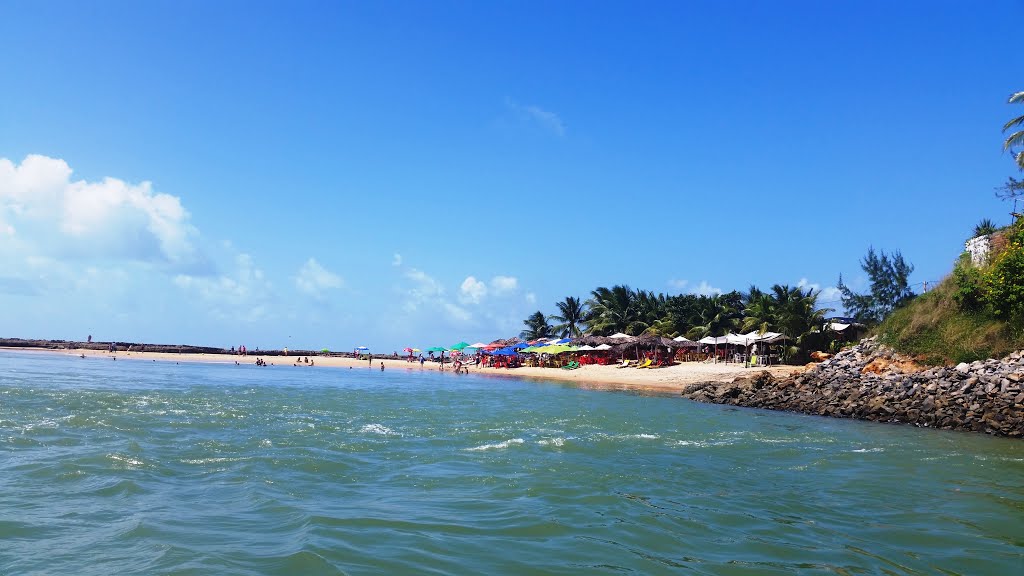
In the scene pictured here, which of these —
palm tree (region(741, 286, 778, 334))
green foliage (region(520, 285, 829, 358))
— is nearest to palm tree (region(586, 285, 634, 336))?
green foliage (region(520, 285, 829, 358))

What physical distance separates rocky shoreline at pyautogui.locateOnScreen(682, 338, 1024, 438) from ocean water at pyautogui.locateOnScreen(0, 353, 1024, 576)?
6.69 ft

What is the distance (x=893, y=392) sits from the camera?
23219 millimetres

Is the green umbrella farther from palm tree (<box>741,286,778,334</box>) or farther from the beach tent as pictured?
palm tree (<box>741,286,778,334</box>)

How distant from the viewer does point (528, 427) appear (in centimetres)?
1809

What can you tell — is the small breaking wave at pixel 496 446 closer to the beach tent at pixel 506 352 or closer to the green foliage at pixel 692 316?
the green foliage at pixel 692 316

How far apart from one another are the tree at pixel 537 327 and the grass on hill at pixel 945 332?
153 feet

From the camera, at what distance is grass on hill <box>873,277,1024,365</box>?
2464 cm

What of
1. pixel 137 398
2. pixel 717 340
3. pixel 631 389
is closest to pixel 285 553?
pixel 137 398

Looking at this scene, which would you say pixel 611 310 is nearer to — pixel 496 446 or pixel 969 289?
pixel 969 289

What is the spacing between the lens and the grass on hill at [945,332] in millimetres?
24641

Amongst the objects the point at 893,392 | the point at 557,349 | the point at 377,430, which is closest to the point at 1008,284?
the point at 893,392

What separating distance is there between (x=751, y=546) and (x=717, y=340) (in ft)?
130

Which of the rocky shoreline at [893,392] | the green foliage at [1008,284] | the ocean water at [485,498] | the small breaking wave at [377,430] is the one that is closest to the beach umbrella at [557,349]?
the rocky shoreline at [893,392]

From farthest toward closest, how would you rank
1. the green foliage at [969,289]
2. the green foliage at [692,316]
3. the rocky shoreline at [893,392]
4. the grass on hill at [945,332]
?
the green foliage at [692,316] < the green foliage at [969,289] < the grass on hill at [945,332] < the rocky shoreline at [893,392]
